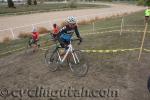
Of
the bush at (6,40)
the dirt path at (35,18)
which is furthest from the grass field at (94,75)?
the dirt path at (35,18)

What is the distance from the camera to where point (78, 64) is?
910 cm

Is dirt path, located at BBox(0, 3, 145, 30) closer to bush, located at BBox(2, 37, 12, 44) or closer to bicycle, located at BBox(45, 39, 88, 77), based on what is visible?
bush, located at BBox(2, 37, 12, 44)

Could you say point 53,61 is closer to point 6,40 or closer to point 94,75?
point 94,75

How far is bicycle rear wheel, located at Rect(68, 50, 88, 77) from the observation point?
9.05 metres

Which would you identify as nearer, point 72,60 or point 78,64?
point 78,64

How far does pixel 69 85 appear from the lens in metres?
8.45

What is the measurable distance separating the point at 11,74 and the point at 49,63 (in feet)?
5.24

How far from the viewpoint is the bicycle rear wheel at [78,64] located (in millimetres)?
9047

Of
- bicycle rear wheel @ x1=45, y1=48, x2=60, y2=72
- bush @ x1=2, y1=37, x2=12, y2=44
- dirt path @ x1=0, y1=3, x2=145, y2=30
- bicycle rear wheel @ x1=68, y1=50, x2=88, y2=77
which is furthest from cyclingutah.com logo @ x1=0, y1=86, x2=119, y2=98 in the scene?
dirt path @ x1=0, y1=3, x2=145, y2=30

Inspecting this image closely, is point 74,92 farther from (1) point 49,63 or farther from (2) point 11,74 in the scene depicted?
(2) point 11,74

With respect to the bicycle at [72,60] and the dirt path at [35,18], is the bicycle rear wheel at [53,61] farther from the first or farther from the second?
the dirt path at [35,18]

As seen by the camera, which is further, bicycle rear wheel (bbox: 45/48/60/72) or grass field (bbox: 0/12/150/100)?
bicycle rear wheel (bbox: 45/48/60/72)

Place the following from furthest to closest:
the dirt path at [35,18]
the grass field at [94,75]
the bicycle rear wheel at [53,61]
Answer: the dirt path at [35,18]
the bicycle rear wheel at [53,61]
the grass field at [94,75]

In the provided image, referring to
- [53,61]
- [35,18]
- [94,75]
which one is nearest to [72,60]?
[94,75]
